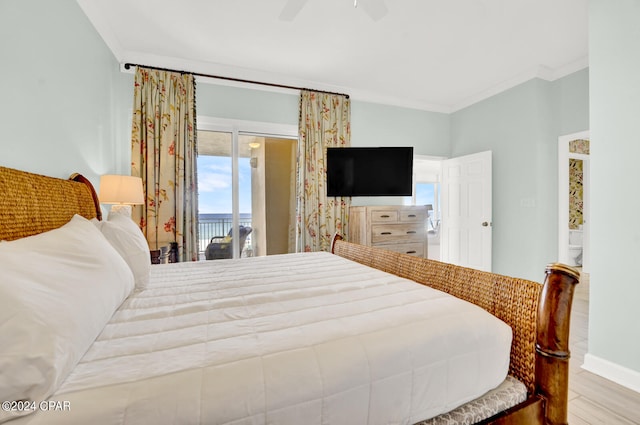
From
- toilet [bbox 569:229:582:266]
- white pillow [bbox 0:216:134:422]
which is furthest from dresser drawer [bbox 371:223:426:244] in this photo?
toilet [bbox 569:229:582:266]

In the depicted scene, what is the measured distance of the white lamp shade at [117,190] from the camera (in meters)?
2.38

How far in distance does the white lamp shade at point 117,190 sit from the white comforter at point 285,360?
1.49 metres

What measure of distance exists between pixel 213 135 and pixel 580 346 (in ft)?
13.8

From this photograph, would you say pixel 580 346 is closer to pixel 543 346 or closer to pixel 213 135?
pixel 543 346

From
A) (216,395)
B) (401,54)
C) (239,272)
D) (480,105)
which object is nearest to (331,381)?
(216,395)

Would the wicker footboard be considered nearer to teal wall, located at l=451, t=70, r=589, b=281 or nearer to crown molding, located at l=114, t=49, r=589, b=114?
teal wall, located at l=451, t=70, r=589, b=281

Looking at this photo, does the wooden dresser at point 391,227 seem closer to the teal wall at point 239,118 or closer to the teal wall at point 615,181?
the teal wall at point 239,118

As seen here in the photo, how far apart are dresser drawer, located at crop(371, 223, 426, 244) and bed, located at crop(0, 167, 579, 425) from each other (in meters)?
2.12

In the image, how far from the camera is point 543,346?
0.97m

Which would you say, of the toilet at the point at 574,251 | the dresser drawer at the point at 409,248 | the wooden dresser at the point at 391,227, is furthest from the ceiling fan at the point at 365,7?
the toilet at the point at 574,251

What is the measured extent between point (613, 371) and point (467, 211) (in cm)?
259

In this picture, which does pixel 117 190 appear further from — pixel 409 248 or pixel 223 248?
pixel 409 248

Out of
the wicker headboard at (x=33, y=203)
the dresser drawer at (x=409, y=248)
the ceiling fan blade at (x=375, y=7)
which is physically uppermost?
the ceiling fan blade at (x=375, y=7)

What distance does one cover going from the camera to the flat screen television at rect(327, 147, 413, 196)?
12.4 feet
